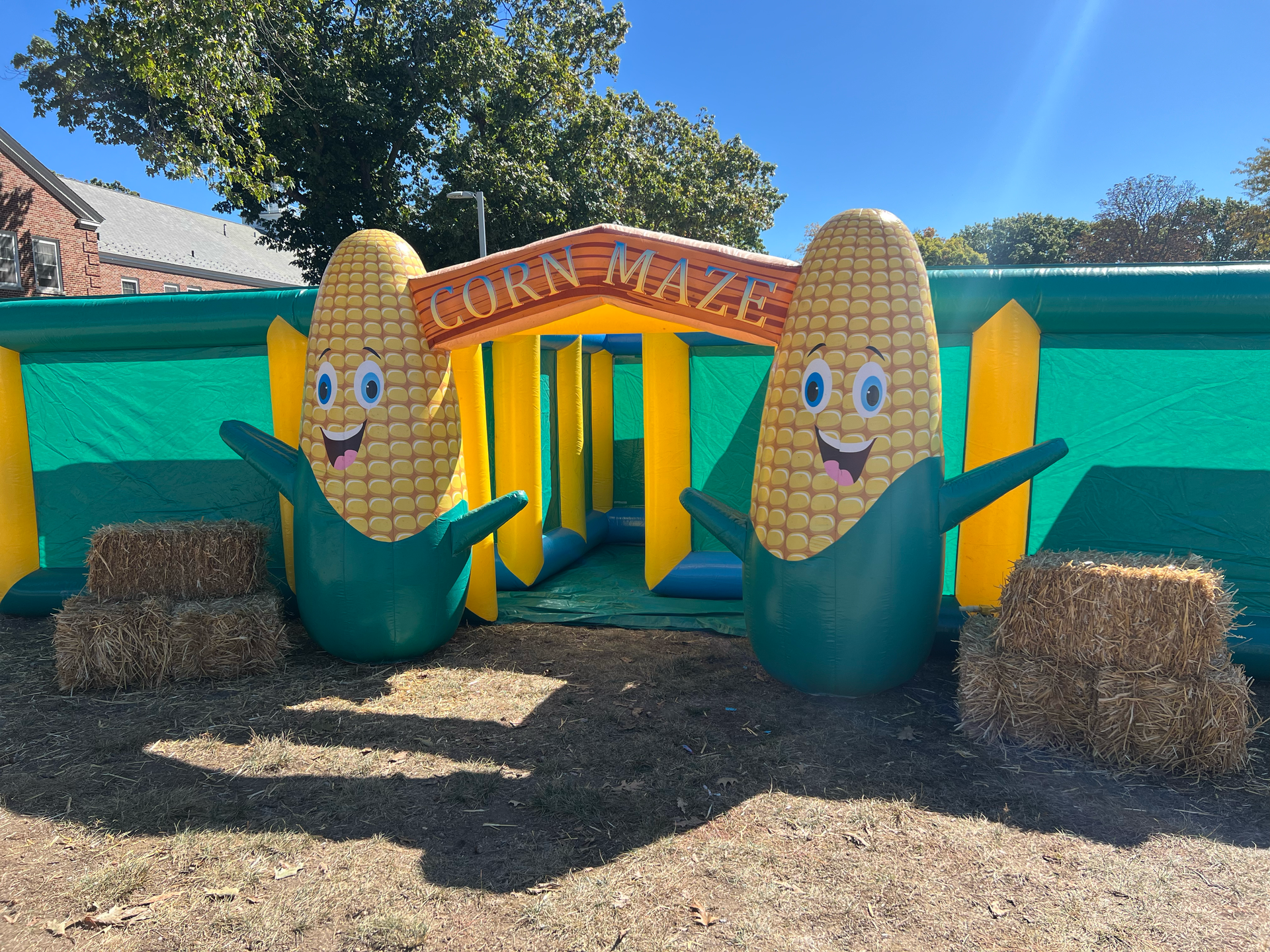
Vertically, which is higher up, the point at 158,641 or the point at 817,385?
the point at 817,385

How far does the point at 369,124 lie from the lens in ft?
41.9

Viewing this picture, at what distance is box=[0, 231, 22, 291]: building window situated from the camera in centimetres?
1748

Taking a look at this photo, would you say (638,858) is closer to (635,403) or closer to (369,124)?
(635,403)

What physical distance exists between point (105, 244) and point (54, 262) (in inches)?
205

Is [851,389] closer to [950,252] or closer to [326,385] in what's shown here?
[326,385]

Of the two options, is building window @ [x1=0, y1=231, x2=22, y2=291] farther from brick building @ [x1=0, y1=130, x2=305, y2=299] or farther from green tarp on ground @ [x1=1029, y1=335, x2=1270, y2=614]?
green tarp on ground @ [x1=1029, y1=335, x2=1270, y2=614]

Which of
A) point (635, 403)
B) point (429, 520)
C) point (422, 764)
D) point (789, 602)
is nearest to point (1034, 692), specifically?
point (789, 602)

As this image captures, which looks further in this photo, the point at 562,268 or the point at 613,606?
the point at 613,606

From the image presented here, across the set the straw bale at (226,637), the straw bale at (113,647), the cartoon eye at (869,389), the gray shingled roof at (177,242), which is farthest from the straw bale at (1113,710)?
the gray shingled roof at (177,242)

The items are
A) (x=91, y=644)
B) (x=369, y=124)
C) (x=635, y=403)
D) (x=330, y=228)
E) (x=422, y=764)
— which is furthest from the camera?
(x=330, y=228)

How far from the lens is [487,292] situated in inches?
152

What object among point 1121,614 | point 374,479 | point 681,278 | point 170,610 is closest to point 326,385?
point 374,479

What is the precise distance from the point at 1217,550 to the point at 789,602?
239 centimetres

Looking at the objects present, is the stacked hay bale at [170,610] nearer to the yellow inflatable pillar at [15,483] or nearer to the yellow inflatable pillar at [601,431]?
the yellow inflatable pillar at [15,483]
